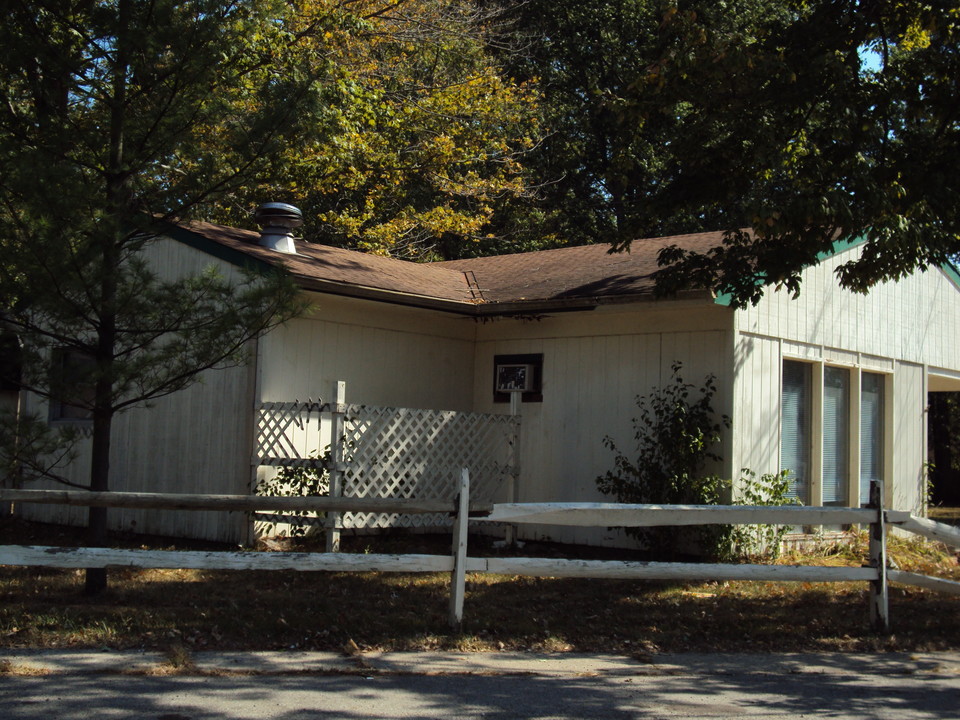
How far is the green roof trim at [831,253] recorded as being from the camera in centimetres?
1091

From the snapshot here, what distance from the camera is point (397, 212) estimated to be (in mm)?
24219

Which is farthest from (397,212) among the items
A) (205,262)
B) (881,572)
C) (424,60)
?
(881,572)


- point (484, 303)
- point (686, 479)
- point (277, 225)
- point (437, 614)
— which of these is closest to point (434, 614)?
point (437, 614)

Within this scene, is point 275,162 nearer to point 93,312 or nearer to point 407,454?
point 93,312

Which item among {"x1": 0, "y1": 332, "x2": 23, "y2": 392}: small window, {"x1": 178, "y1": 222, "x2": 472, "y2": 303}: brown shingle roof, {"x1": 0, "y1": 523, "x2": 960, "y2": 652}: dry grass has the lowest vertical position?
{"x1": 0, "y1": 523, "x2": 960, "y2": 652}: dry grass

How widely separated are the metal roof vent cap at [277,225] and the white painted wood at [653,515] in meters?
6.22

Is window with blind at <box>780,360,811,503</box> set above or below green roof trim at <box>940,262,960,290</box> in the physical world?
below

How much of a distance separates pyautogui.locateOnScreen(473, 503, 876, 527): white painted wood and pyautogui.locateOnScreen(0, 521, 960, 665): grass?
2.81 feet

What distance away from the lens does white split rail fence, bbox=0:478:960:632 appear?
7.23 meters

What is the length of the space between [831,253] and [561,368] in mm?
3505

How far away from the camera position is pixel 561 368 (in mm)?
12828

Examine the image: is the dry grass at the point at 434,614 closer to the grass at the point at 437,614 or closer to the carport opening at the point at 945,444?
the grass at the point at 437,614

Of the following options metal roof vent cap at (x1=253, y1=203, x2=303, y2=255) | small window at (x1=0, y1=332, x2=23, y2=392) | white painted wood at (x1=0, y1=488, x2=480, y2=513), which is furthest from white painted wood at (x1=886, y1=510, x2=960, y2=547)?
metal roof vent cap at (x1=253, y1=203, x2=303, y2=255)

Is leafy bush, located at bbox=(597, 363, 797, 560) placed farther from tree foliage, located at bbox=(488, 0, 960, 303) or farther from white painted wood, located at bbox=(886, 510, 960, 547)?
white painted wood, located at bbox=(886, 510, 960, 547)
